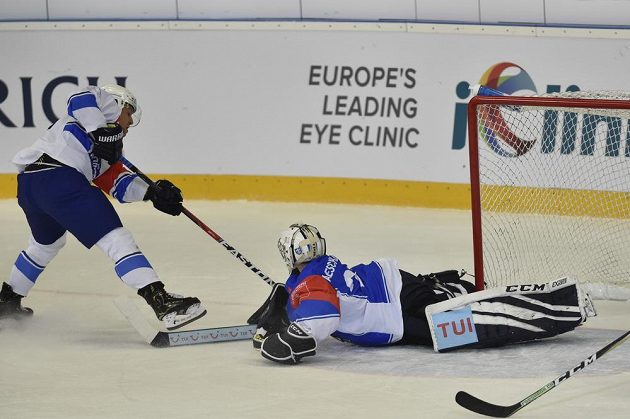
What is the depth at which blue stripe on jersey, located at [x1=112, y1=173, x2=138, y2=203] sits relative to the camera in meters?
4.97

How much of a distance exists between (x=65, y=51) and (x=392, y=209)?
227 cm

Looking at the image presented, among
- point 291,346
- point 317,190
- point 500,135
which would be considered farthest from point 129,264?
point 317,190

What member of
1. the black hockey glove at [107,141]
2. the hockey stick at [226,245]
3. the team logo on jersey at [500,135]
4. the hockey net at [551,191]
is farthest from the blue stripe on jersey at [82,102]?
the team logo on jersey at [500,135]

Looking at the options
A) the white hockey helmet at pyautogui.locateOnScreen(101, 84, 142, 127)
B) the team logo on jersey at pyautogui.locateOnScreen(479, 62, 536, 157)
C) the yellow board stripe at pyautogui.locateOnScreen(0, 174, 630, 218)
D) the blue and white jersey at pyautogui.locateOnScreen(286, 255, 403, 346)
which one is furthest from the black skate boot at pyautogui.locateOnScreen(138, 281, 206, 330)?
the yellow board stripe at pyautogui.locateOnScreen(0, 174, 630, 218)

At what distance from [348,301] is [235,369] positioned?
436mm

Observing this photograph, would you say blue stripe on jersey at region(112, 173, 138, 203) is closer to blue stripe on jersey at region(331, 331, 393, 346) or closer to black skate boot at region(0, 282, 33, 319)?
black skate boot at region(0, 282, 33, 319)

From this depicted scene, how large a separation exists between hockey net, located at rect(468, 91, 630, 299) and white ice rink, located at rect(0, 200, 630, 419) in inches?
11.1

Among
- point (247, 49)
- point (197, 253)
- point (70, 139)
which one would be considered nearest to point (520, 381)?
point (70, 139)

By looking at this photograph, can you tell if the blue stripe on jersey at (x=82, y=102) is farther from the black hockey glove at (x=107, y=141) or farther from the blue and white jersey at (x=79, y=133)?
the black hockey glove at (x=107, y=141)

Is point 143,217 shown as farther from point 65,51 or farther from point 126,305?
point 126,305

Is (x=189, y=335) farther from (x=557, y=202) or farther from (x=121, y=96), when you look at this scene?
(x=557, y=202)

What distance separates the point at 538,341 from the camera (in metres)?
4.36

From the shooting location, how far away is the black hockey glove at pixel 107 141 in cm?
464

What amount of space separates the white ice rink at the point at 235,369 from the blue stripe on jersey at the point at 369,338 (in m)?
0.03
